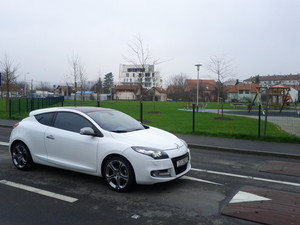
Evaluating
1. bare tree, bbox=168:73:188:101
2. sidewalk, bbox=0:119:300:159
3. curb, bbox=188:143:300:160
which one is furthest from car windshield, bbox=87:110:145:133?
bare tree, bbox=168:73:188:101

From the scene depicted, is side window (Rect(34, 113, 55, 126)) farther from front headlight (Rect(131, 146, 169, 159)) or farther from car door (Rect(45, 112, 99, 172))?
front headlight (Rect(131, 146, 169, 159))

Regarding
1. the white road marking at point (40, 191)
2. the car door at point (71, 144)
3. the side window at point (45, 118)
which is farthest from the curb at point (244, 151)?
the white road marking at point (40, 191)

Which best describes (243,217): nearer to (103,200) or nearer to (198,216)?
(198,216)

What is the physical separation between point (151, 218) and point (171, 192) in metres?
1.19

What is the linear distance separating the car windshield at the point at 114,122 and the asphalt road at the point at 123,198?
1119mm

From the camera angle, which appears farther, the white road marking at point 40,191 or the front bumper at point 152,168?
the front bumper at point 152,168

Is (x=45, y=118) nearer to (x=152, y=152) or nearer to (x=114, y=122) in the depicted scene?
(x=114, y=122)

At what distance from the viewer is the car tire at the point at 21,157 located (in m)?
6.49

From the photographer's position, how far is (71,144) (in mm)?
5789

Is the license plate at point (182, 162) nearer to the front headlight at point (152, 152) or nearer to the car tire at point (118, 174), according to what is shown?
the front headlight at point (152, 152)

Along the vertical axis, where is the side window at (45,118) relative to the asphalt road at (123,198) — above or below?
above

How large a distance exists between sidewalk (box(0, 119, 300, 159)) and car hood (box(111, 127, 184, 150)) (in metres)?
4.65

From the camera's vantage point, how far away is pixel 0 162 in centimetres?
738

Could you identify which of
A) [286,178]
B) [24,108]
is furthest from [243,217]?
[24,108]
